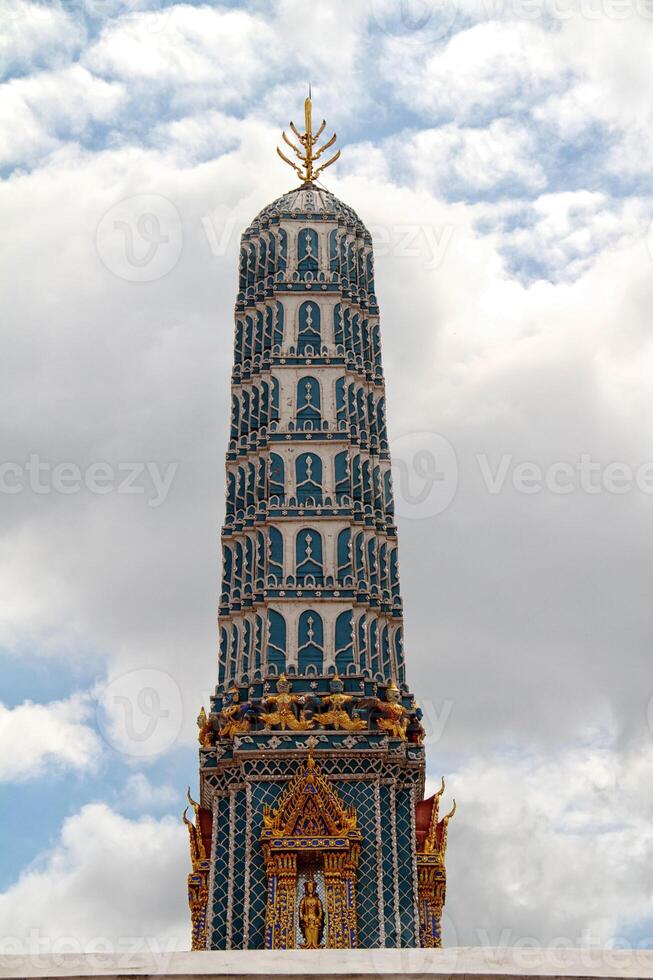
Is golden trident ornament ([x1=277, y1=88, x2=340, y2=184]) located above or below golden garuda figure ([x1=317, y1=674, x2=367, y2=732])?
above

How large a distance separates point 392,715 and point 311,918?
6634 millimetres

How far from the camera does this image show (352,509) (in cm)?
4522

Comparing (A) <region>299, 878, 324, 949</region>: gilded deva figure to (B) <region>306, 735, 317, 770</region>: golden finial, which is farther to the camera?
(B) <region>306, 735, 317, 770</region>: golden finial

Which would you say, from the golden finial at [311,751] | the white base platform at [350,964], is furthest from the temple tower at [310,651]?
the white base platform at [350,964]

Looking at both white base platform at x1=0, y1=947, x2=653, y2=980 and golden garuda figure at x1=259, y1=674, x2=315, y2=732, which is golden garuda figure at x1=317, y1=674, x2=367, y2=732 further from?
white base platform at x1=0, y1=947, x2=653, y2=980

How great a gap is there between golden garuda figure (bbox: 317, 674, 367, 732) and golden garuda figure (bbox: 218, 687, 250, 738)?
7.45 ft

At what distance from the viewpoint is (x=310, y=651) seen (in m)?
42.6

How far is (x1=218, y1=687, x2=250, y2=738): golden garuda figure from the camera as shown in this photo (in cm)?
4112

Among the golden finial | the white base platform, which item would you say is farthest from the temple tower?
the white base platform

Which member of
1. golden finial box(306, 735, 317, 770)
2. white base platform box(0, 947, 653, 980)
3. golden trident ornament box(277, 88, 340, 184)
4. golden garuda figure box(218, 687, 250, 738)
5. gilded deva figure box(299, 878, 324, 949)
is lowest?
white base platform box(0, 947, 653, 980)

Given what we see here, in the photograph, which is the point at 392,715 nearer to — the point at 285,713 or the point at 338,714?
the point at 338,714

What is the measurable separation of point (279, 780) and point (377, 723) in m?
3.49

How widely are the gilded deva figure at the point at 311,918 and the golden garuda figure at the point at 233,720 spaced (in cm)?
520

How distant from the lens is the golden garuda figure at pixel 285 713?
40.9 meters
